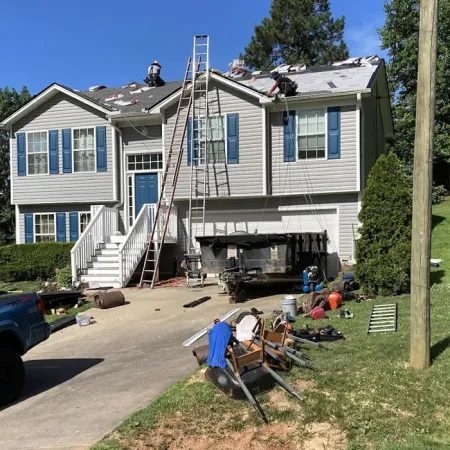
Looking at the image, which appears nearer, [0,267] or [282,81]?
[282,81]

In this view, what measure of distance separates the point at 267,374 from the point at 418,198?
8.19 ft

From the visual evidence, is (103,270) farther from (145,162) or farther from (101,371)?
(101,371)

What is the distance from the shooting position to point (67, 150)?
59.6ft

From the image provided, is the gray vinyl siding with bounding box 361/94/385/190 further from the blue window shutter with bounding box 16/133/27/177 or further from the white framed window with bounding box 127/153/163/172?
the blue window shutter with bounding box 16/133/27/177

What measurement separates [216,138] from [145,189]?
10.8 feet

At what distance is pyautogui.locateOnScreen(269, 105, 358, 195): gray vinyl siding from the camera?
1500 cm

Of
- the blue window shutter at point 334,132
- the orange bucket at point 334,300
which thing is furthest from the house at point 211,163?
the orange bucket at point 334,300

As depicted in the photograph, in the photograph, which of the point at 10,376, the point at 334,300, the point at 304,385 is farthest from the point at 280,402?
the point at 334,300

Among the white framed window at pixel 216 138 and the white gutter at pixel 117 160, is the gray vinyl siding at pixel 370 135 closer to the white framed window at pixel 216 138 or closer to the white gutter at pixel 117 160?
the white framed window at pixel 216 138

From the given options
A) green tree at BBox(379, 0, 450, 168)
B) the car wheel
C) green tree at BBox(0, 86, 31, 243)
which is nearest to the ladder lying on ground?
the car wheel

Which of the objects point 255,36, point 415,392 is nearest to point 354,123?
point 415,392

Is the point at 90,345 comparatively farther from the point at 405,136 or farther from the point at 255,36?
the point at 255,36

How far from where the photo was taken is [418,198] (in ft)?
18.1

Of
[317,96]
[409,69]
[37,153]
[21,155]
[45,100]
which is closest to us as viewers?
[317,96]
